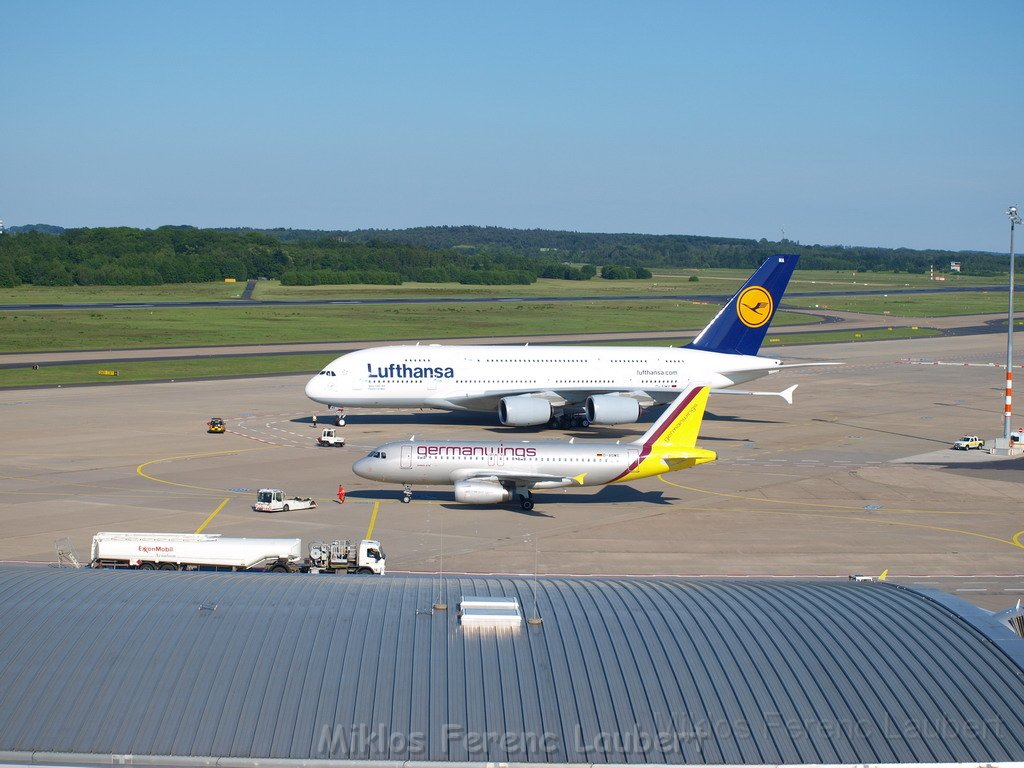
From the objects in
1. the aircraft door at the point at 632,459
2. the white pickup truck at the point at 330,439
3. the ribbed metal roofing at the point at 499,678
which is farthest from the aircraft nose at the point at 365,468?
the ribbed metal roofing at the point at 499,678

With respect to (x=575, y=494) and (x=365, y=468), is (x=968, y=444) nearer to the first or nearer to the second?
(x=575, y=494)

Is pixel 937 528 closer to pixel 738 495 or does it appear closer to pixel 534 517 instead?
pixel 738 495

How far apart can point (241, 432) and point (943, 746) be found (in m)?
58.3

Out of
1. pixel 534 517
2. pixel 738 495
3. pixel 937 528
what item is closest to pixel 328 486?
pixel 534 517

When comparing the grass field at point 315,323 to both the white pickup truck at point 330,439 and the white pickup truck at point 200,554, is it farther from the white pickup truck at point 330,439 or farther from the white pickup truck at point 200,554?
the white pickup truck at point 200,554

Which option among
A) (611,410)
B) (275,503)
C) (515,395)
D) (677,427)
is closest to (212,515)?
(275,503)

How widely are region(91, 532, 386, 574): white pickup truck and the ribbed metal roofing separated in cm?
1282

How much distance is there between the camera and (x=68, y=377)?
96.2 m

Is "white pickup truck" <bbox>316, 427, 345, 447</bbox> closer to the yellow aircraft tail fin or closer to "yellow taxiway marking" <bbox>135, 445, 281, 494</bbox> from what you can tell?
"yellow taxiway marking" <bbox>135, 445, 281, 494</bbox>

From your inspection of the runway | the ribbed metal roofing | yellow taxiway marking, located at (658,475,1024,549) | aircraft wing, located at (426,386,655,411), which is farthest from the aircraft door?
the ribbed metal roofing

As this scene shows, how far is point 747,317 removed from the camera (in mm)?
80188

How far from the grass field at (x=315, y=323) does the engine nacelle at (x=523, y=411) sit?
2520 inches

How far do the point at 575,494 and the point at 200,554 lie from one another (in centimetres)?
2300

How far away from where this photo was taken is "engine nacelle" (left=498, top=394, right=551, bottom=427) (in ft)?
234
